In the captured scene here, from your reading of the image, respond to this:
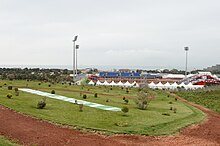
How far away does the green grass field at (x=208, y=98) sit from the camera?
4149cm

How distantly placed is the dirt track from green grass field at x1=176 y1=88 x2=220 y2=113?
1691cm

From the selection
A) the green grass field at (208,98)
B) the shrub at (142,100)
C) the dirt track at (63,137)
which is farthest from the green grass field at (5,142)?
the green grass field at (208,98)

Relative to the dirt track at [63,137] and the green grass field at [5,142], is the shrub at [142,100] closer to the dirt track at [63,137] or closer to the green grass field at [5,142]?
the dirt track at [63,137]

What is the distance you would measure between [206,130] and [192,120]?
133 inches

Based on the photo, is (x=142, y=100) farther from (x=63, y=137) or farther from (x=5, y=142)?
(x=5, y=142)

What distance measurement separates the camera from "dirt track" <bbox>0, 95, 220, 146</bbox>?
677 inches

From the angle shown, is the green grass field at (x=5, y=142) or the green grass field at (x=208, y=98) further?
the green grass field at (x=208, y=98)

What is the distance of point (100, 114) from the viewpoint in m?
25.9

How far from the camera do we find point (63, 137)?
59.2ft

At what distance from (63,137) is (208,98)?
37.2 metres

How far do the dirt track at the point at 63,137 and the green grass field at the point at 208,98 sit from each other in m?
16.9

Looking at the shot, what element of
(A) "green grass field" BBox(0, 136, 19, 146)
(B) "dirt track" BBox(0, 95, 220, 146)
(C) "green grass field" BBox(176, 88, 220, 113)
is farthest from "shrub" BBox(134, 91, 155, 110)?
(A) "green grass field" BBox(0, 136, 19, 146)

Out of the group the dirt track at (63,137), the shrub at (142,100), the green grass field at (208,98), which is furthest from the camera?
the green grass field at (208,98)

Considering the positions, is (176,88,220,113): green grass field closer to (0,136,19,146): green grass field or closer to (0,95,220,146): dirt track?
(0,95,220,146): dirt track
